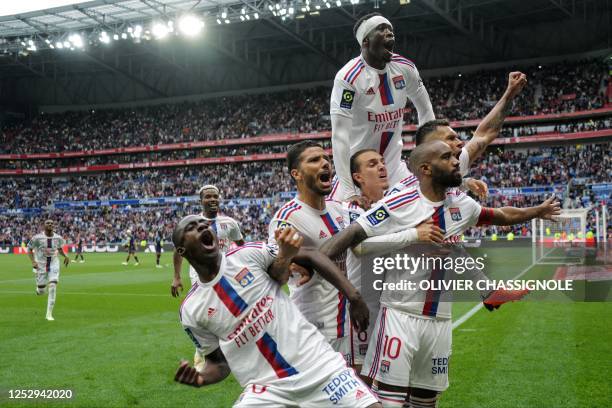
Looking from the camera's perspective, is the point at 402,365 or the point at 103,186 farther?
the point at 103,186

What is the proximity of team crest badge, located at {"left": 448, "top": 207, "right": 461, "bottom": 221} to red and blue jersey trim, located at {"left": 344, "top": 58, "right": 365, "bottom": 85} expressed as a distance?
Answer: 4.60 ft

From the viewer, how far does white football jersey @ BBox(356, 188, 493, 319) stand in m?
3.81

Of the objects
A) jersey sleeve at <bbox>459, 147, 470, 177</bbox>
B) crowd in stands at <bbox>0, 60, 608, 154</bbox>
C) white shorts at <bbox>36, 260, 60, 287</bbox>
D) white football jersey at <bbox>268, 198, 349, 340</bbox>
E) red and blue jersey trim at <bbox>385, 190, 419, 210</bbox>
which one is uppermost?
crowd in stands at <bbox>0, 60, 608, 154</bbox>

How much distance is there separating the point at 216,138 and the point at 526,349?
155ft

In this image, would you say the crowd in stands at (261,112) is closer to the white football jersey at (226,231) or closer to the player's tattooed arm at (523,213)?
the white football jersey at (226,231)

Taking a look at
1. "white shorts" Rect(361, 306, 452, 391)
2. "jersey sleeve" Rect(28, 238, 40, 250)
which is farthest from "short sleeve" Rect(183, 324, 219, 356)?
"jersey sleeve" Rect(28, 238, 40, 250)

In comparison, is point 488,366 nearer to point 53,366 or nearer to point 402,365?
point 402,365

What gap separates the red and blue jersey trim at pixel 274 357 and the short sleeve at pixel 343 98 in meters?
2.08

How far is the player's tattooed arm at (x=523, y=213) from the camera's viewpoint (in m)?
4.18

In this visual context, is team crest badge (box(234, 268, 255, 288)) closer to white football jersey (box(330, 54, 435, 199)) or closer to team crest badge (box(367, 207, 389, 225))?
team crest badge (box(367, 207, 389, 225))

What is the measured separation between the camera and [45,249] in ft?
47.2

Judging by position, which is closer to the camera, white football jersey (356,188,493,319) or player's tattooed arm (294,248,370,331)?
player's tattooed arm (294,248,370,331)

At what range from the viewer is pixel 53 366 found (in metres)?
8.82

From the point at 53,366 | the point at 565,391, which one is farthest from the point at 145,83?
the point at 565,391
